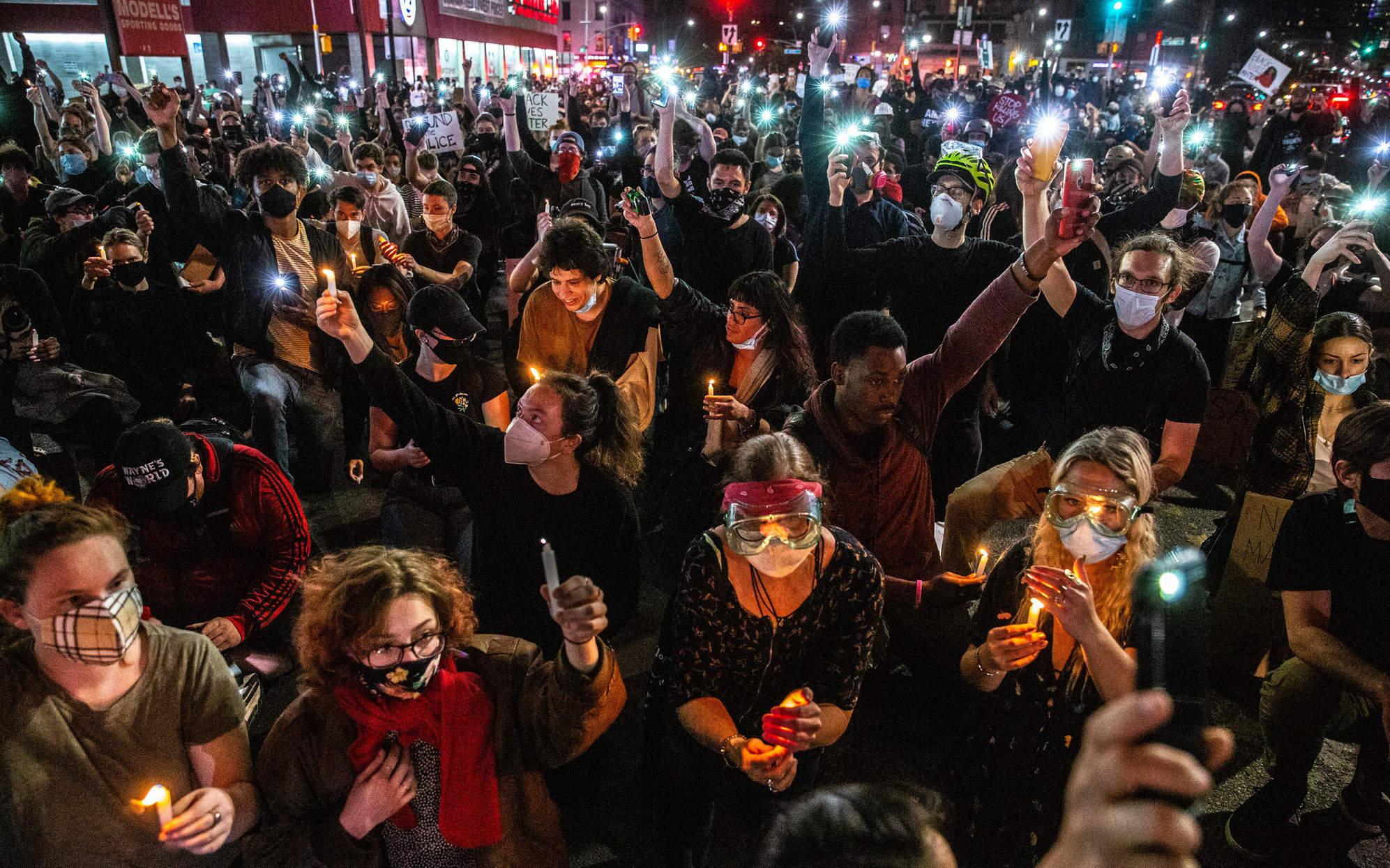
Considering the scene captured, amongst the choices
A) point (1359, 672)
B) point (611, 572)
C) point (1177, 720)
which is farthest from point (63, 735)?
point (1359, 672)

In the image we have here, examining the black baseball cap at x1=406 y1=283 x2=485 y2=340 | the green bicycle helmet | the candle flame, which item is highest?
the green bicycle helmet

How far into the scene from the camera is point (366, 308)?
5008 mm

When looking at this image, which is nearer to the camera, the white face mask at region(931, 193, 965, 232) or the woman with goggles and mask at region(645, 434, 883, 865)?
the woman with goggles and mask at region(645, 434, 883, 865)

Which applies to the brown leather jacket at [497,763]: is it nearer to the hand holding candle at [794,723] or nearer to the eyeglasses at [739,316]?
the hand holding candle at [794,723]

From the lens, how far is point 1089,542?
257cm

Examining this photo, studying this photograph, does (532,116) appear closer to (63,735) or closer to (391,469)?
(391,469)

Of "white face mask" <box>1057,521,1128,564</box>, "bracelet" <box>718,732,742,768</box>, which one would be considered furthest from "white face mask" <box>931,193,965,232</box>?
"bracelet" <box>718,732,742,768</box>

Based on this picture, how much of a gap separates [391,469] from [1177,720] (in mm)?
3591

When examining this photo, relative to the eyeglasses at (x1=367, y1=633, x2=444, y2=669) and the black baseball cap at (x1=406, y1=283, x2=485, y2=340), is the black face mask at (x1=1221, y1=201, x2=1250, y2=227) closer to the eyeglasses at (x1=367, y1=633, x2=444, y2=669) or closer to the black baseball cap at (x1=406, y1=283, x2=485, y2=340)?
the black baseball cap at (x1=406, y1=283, x2=485, y2=340)

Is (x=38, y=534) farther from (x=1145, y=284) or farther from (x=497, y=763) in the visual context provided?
(x=1145, y=284)

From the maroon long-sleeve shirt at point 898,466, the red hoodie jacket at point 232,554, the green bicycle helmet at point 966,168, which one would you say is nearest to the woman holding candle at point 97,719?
the red hoodie jacket at point 232,554

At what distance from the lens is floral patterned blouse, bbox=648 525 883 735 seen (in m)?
2.54

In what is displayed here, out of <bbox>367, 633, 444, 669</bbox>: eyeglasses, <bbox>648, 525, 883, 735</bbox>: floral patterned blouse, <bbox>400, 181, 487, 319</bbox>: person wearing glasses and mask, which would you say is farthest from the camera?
<bbox>400, 181, 487, 319</bbox>: person wearing glasses and mask

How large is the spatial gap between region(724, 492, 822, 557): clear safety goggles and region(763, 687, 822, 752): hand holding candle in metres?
0.44
